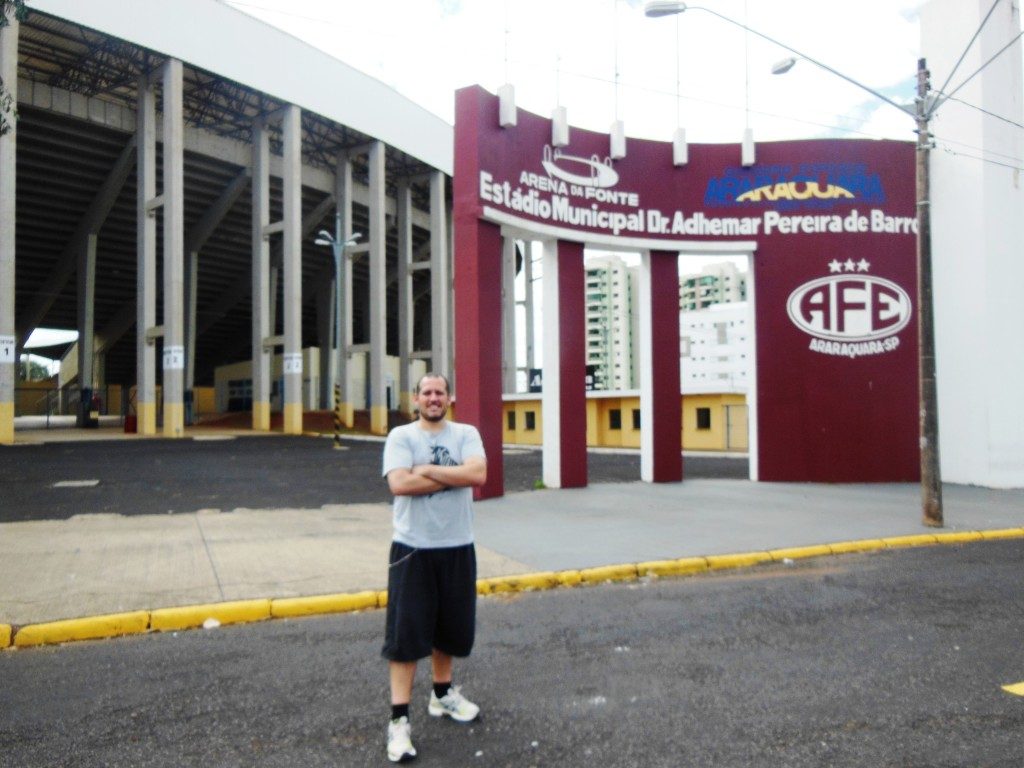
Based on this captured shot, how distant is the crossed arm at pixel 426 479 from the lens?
371 cm

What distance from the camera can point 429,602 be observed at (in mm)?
3789

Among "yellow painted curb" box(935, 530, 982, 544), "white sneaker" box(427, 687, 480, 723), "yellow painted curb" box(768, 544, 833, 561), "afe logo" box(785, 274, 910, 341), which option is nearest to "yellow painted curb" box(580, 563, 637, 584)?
"yellow painted curb" box(768, 544, 833, 561)

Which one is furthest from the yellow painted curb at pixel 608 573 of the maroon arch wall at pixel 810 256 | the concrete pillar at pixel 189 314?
the concrete pillar at pixel 189 314

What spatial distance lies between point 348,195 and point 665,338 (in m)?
29.3

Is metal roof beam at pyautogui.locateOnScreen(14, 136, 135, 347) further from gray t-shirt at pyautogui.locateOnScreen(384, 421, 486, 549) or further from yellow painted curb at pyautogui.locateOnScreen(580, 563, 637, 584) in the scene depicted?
gray t-shirt at pyautogui.locateOnScreen(384, 421, 486, 549)

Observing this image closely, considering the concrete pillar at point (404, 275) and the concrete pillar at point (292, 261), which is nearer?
the concrete pillar at point (292, 261)

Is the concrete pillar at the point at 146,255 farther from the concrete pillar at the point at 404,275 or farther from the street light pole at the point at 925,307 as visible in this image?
the street light pole at the point at 925,307

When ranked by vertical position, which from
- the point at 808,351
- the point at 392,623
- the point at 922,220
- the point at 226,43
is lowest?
the point at 392,623

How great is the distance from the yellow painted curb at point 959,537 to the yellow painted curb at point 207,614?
8002mm

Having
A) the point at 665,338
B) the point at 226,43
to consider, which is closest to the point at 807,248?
the point at 665,338

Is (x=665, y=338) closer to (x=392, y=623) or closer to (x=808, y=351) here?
(x=808, y=351)

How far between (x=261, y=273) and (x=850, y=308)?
28.1 m

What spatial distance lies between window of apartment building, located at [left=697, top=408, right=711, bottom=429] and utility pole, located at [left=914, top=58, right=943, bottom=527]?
1925 centimetres

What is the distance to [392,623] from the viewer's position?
3.74 m
